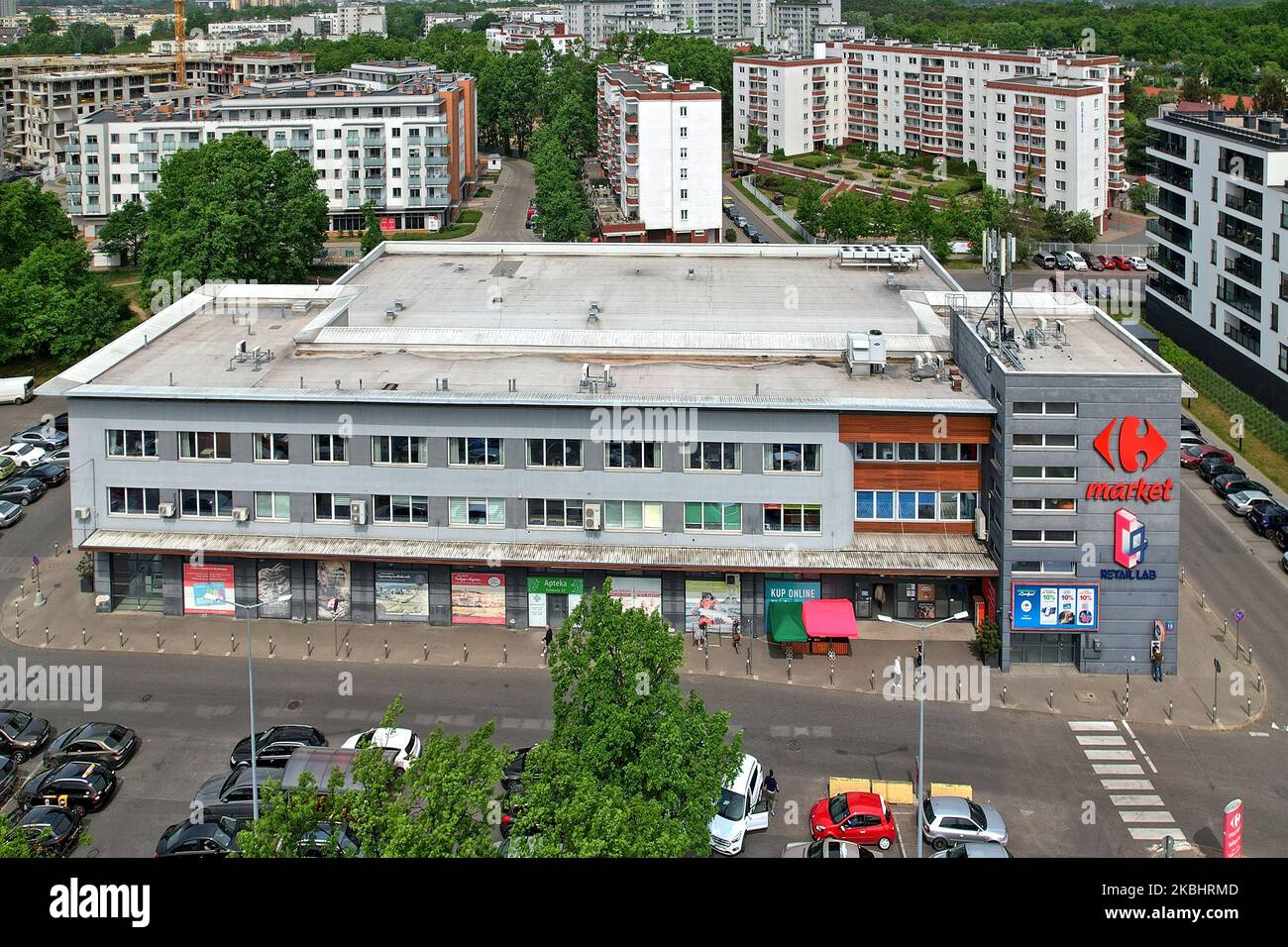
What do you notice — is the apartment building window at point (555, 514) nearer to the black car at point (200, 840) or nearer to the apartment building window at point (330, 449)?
the apartment building window at point (330, 449)

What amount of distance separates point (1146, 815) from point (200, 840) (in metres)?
22.2

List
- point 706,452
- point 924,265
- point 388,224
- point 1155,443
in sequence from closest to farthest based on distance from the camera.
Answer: point 1155,443 < point 706,452 < point 924,265 < point 388,224

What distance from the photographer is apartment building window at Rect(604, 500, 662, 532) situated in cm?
4112

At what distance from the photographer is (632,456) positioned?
41.0 m

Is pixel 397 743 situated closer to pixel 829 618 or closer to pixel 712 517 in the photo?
pixel 712 517

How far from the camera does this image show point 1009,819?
102 feet

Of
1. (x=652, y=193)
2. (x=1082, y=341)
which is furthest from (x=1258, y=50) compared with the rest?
(x=1082, y=341)

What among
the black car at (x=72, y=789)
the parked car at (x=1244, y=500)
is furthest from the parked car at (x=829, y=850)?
the parked car at (x=1244, y=500)

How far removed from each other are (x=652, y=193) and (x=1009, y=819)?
74.7 metres

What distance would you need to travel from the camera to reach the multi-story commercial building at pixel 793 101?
14062 cm

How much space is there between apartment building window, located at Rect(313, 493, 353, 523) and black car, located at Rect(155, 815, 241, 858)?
13.6m

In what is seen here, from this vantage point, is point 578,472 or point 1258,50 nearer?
point 578,472

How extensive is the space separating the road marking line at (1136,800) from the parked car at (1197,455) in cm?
2711
